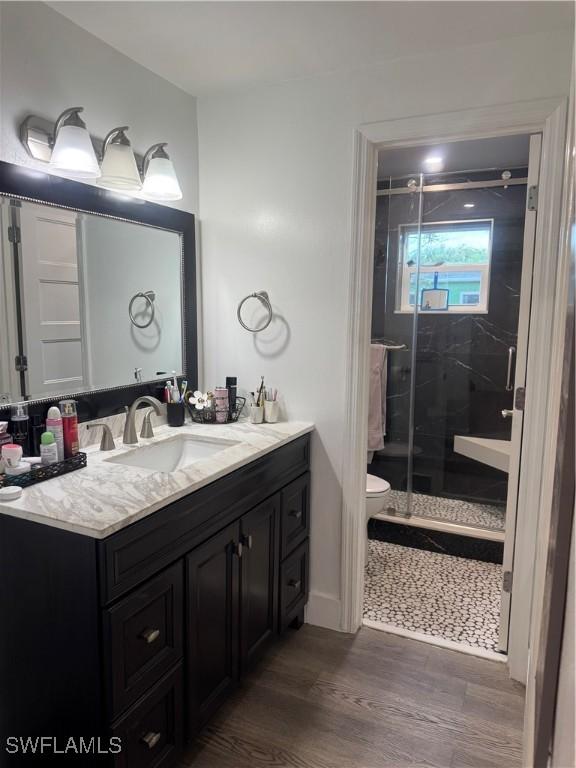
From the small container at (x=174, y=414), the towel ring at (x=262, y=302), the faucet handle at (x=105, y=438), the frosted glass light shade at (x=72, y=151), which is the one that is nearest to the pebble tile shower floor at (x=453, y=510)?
the towel ring at (x=262, y=302)

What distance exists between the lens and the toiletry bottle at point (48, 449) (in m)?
1.63

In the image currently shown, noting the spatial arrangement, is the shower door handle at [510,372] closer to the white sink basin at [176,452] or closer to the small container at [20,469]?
the white sink basin at [176,452]

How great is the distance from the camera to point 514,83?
6.29 feet

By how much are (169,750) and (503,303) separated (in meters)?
3.36

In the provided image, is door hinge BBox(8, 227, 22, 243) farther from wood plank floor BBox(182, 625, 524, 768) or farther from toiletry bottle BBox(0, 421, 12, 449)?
wood plank floor BBox(182, 625, 524, 768)

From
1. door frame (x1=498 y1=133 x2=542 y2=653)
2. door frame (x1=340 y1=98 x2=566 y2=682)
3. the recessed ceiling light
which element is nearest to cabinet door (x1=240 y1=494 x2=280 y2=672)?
door frame (x1=340 y1=98 x2=566 y2=682)

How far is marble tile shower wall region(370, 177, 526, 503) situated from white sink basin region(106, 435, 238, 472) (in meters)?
2.19

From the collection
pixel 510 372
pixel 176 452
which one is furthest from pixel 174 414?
pixel 510 372

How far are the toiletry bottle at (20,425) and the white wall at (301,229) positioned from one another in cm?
104

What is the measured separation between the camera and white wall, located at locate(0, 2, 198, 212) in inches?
63.5

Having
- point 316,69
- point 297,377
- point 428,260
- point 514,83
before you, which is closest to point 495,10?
point 514,83

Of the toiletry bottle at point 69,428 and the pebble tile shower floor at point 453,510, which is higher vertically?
the toiletry bottle at point 69,428

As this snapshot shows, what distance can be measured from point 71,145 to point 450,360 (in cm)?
301

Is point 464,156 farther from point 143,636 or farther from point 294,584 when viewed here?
point 143,636
